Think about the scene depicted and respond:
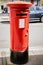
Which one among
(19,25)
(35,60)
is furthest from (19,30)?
(35,60)

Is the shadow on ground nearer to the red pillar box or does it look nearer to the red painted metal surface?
the red pillar box

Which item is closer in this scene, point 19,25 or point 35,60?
point 19,25

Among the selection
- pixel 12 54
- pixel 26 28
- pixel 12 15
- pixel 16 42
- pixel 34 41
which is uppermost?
pixel 12 15

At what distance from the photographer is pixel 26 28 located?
5016 millimetres

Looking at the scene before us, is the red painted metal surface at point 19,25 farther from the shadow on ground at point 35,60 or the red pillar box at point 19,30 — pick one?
the shadow on ground at point 35,60

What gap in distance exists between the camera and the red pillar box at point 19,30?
15.8 ft

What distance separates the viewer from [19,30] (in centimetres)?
497

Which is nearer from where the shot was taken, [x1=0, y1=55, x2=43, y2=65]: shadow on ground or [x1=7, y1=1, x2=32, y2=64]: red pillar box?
[x1=7, y1=1, x2=32, y2=64]: red pillar box

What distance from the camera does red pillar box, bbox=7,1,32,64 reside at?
15.8ft

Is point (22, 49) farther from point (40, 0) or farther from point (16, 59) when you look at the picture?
point (40, 0)

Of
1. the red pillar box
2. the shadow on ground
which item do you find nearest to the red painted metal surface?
the red pillar box

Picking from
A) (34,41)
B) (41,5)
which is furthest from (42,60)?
(41,5)

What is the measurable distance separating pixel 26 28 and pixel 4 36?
4.49m

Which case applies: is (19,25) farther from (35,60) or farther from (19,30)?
(35,60)
